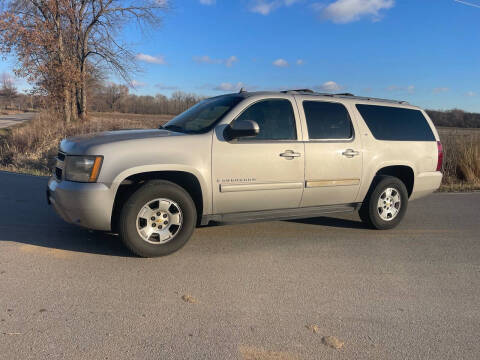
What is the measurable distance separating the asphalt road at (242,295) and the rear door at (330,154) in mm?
610

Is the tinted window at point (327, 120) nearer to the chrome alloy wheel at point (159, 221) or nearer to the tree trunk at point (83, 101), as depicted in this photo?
the chrome alloy wheel at point (159, 221)

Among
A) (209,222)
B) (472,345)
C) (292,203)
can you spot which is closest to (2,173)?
(209,222)

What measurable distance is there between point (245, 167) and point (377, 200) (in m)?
2.22

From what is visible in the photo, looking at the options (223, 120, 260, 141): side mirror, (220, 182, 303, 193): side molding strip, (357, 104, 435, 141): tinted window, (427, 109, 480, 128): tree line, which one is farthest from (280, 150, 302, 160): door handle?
(427, 109, 480, 128): tree line

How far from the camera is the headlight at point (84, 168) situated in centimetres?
404

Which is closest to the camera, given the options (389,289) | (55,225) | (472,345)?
(472,345)

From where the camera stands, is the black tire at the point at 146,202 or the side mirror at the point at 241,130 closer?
the black tire at the point at 146,202

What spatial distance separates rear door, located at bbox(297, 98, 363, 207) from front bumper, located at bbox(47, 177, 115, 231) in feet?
8.02

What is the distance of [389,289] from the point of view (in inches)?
146

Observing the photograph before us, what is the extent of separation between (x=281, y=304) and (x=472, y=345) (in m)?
1.45

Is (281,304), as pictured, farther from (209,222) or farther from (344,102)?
(344,102)

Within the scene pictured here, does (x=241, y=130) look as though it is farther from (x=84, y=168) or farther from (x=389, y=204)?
(x=389, y=204)

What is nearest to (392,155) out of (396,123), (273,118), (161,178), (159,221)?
(396,123)

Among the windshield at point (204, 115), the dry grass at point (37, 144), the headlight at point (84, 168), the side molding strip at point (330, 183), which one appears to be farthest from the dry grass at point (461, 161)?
the dry grass at point (37, 144)
